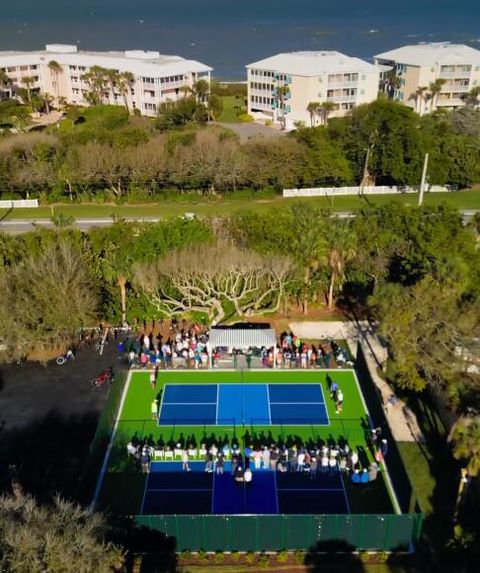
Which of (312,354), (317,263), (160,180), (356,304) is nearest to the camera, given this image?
(312,354)

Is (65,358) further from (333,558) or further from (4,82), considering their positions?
(4,82)

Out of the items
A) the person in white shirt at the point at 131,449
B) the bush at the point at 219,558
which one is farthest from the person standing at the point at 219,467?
the bush at the point at 219,558

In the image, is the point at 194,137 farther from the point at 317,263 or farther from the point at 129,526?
the point at 129,526

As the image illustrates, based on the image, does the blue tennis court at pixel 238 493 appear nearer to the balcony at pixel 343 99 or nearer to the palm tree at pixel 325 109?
the palm tree at pixel 325 109

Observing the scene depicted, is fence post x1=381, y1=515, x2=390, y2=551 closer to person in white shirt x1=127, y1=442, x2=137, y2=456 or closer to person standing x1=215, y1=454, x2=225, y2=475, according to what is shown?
person standing x1=215, y1=454, x2=225, y2=475

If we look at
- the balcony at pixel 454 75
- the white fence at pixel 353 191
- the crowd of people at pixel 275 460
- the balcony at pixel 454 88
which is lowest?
the crowd of people at pixel 275 460

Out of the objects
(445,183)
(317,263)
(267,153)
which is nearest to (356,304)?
(317,263)
